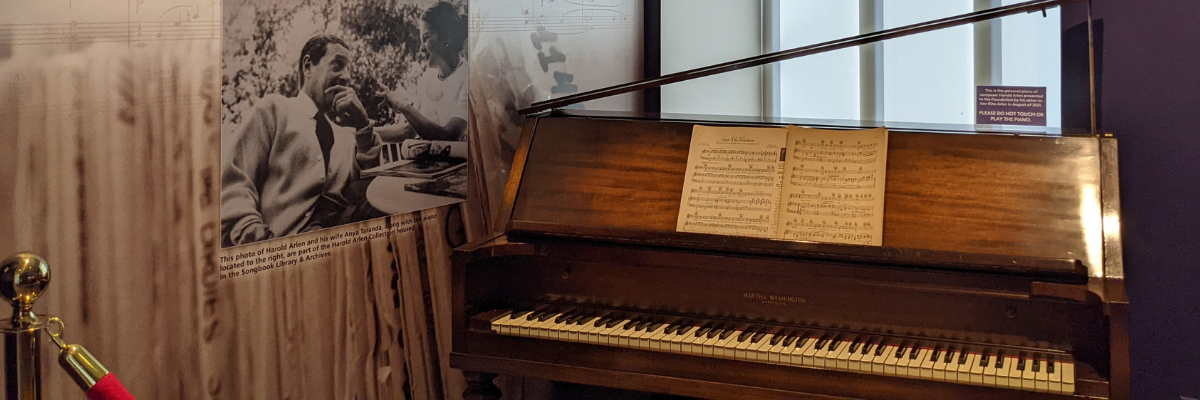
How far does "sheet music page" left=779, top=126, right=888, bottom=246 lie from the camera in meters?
2.05

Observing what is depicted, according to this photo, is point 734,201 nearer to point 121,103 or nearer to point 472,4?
point 472,4

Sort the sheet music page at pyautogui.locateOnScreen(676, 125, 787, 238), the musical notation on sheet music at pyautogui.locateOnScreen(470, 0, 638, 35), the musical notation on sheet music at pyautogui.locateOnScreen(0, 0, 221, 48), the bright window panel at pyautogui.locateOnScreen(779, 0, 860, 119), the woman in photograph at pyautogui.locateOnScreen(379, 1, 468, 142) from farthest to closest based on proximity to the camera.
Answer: the bright window panel at pyautogui.locateOnScreen(779, 0, 860, 119) → the musical notation on sheet music at pyautogui.locateOnScreen(470, 0, 638, 35) → the woman in photograph at pyautogui.locateOnScreen(379, 1, 468, 142) → the sheet music page at pyautogui.locateOnScreen(676, 125, 787, 238) → the musical notation on sheet music at pyautogui.locateOnScreen(0, 0, 221, 48)

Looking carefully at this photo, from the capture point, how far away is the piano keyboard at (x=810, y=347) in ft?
5.85

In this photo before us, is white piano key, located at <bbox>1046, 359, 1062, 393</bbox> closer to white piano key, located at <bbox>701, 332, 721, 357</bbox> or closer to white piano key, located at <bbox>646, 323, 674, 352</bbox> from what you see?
white piano key, located at <bbox>701, 332, 721, 357</bbox>

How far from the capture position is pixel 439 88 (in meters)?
2.60

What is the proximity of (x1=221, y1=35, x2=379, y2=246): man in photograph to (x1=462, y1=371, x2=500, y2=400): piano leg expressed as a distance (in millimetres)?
540

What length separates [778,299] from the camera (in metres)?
2.11

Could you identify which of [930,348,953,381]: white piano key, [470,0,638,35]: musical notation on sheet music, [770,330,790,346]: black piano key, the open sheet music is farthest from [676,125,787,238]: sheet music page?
[470,0,638,35]: musical notation on sheet music

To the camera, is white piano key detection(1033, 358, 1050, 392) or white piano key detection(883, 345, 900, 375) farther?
white piano key detection(883, 345, 900, 375)

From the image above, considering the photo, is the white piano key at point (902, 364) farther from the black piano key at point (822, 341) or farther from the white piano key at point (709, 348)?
the white piano key at point (709, 348)

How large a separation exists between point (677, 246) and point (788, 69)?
2220mm

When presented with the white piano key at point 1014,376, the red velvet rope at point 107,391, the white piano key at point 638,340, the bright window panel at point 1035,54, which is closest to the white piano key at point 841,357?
the white piano key at point 1014,376

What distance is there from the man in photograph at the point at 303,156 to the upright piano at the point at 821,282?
1.26 feet

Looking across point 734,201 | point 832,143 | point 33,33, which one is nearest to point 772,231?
point 734,201
